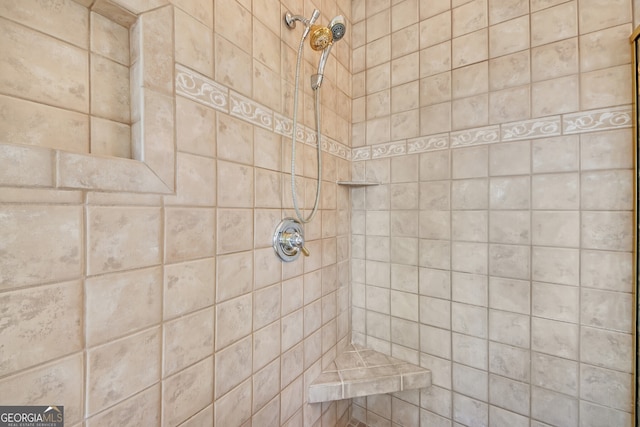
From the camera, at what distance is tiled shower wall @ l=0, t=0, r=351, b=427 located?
0.40 m

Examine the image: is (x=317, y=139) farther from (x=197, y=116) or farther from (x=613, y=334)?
(x=613, y=334)

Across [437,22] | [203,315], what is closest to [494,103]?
[437,22]

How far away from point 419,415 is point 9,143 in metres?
1.62

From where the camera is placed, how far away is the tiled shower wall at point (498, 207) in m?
0.82

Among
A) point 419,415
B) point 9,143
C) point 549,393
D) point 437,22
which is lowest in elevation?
point 419,415

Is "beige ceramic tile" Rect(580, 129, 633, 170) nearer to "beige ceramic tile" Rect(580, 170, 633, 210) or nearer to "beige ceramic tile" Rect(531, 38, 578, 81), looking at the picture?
"beige ceramic tile" Rect(580, 170, 633, 210)

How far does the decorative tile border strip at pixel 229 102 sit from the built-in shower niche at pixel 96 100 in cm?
4

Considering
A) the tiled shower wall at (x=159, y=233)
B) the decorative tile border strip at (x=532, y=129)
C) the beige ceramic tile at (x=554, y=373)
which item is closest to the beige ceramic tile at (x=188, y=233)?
the tiled shower wall at (x=159, y=233)

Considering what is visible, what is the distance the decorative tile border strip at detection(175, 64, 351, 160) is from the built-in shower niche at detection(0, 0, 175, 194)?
Answer: 4 centimetres

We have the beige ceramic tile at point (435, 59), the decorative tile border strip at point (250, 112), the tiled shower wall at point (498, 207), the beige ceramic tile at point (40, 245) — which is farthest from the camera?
the beige ceramic tile at point (435, 59)

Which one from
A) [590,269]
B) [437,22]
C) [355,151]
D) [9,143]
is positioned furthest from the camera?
[355,151]

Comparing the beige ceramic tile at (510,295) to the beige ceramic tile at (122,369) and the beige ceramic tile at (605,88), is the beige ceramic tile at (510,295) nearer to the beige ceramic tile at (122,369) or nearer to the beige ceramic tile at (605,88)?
the beige ceramic tile at (605,88)

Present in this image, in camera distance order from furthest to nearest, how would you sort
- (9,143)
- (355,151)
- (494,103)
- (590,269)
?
(355,151)
(494,103)
(590,269)
(9,143)

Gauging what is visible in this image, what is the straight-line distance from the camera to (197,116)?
0.62m
